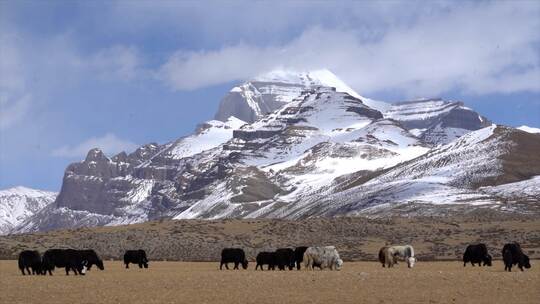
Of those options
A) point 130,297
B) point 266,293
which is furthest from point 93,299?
point 266,293

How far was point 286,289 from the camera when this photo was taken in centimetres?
3822

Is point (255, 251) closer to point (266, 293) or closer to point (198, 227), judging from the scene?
point (198, 227)

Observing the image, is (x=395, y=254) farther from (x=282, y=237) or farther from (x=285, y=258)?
(x=282, y=237)

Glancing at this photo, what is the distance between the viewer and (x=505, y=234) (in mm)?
104375

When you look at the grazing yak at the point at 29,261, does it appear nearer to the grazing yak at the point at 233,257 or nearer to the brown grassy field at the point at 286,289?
the brown grassy field at the point at 286,289

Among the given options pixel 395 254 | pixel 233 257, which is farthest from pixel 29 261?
pixel 395 254

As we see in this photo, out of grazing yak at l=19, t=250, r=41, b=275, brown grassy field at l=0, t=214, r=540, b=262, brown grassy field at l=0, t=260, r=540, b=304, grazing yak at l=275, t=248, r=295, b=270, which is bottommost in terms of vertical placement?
brown grassy field at l=0, t=260, r=540, b=304

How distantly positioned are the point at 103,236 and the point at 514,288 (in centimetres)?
7150

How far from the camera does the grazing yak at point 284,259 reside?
192ft

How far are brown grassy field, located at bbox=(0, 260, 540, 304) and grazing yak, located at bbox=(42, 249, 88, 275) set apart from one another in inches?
220

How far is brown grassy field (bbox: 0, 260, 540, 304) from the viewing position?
110 ft

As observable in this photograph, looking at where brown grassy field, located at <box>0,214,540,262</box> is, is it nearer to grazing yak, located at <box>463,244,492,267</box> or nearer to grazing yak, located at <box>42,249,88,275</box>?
grazing yak, located at <box>463,244,492,267</box>

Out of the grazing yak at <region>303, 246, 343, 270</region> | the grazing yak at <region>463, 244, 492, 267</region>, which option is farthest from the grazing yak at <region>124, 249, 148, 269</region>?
the grazing yak at <region>463, 244, 492, 267</region>

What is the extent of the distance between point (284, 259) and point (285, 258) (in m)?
0.10
